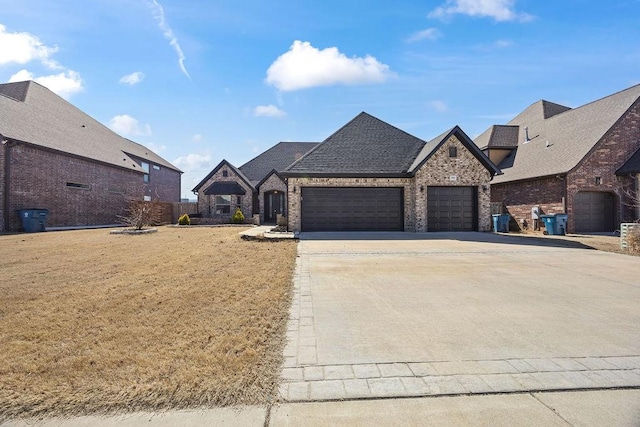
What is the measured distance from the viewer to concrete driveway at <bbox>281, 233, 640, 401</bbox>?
281cm

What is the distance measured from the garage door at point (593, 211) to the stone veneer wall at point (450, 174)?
17.5ft

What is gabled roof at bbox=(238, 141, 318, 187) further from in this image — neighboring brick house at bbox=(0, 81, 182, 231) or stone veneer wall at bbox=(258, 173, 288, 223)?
neighboring brick house at bbox=(0, 81, 182, 231)

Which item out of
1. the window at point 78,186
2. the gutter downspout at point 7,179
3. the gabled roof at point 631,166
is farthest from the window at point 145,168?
the gabled roof at point 631,166

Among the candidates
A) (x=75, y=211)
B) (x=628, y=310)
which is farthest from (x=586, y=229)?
(x=75, y=211)

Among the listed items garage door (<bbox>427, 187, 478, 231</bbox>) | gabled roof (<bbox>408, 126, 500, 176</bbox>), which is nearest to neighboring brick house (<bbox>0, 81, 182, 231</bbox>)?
gabled roof (<bbox>408, 126, 500, 176</bbox>)

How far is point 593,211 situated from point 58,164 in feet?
105

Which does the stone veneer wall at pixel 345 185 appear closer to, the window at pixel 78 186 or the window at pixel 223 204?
the window at pixel 223 204

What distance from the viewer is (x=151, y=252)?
33.0ft

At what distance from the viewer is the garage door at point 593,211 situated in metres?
17.3

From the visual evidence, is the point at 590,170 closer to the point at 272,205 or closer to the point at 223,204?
the point at 272,205

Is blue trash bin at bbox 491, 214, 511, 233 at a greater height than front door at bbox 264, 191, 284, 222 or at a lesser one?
lesser

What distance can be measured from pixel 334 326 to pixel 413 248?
7522mm

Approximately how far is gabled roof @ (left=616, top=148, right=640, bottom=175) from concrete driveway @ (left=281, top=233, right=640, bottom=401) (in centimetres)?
1259

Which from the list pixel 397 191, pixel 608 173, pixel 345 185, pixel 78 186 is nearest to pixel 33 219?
pixel 78 186
